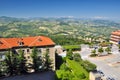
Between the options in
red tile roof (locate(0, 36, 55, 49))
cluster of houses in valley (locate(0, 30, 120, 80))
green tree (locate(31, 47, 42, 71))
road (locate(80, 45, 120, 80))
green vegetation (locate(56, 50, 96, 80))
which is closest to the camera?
green vegetation (locate(56, 50, 96, 80))

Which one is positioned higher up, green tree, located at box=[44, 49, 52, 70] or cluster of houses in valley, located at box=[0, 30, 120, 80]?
cluster of houses in valley, located at box=[0, 30, 120, 80]

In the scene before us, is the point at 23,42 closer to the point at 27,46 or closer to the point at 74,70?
the point at 27,46

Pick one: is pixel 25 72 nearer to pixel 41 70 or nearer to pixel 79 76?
pixel 41 70

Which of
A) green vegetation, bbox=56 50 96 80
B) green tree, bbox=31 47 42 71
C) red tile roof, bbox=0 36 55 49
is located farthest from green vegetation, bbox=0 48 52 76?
green vegetation, bbox=56 50 96 80

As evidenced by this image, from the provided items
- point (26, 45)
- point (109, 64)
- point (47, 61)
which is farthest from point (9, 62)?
point (109, 64)

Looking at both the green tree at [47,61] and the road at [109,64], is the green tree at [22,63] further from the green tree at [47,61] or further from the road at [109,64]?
the road at [109,64]

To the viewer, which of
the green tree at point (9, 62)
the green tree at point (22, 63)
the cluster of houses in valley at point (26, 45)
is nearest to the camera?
the green tree at point (9, 62)

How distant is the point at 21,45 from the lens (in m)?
55.8

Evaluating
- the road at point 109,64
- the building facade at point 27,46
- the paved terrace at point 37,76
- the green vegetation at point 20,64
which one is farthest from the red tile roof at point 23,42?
the road at point 109,64

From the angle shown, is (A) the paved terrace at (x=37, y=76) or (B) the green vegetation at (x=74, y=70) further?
(A) the paved terrace at (x=37, y=76)

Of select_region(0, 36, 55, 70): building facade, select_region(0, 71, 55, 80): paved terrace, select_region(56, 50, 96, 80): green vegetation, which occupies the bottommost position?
select_region(0, 71, 55, 80): paved terrace

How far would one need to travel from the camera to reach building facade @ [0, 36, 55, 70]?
176ft

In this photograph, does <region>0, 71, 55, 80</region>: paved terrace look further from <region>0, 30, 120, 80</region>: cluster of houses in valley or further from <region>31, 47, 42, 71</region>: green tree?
<region>0, 30, 120, 80</region>: cluster of houses in valley

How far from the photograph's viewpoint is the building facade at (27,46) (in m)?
53.5
